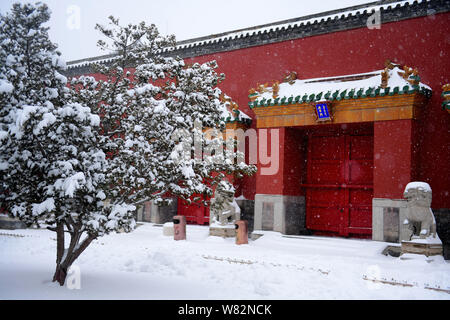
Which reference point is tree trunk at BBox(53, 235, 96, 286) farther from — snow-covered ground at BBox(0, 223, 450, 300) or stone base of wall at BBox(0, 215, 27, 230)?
stone base of wall at BBox(0, 215, 27, 230)

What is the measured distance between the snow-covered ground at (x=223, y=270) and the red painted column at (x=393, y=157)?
127 cm

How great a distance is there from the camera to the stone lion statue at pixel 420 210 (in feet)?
25.2

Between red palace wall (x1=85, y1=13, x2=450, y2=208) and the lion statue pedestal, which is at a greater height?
red palace wall (x1=85, y1=13, x2=450, y2=208)

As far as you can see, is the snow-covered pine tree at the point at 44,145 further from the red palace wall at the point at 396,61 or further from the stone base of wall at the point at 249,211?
the stone base of wall at the point at 249,211

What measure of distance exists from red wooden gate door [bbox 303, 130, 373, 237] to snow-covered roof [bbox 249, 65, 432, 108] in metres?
1.48

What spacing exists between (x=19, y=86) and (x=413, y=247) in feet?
23.9

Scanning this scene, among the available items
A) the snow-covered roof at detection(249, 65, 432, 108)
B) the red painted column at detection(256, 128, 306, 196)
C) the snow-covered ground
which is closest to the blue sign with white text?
the snow-covered roof at detection(249, 65, 432, 108)

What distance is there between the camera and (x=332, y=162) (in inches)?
421

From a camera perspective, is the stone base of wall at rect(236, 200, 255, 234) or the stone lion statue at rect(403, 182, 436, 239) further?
the stone base of wall at rect(236, 200, 255, 234)

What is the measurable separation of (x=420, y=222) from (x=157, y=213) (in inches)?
312

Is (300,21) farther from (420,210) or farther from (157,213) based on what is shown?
(157,213)

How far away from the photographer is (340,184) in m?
10.4

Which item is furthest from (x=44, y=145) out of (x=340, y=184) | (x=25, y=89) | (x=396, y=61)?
(x=396, y=61)

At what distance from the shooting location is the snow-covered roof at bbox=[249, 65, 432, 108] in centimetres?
862
